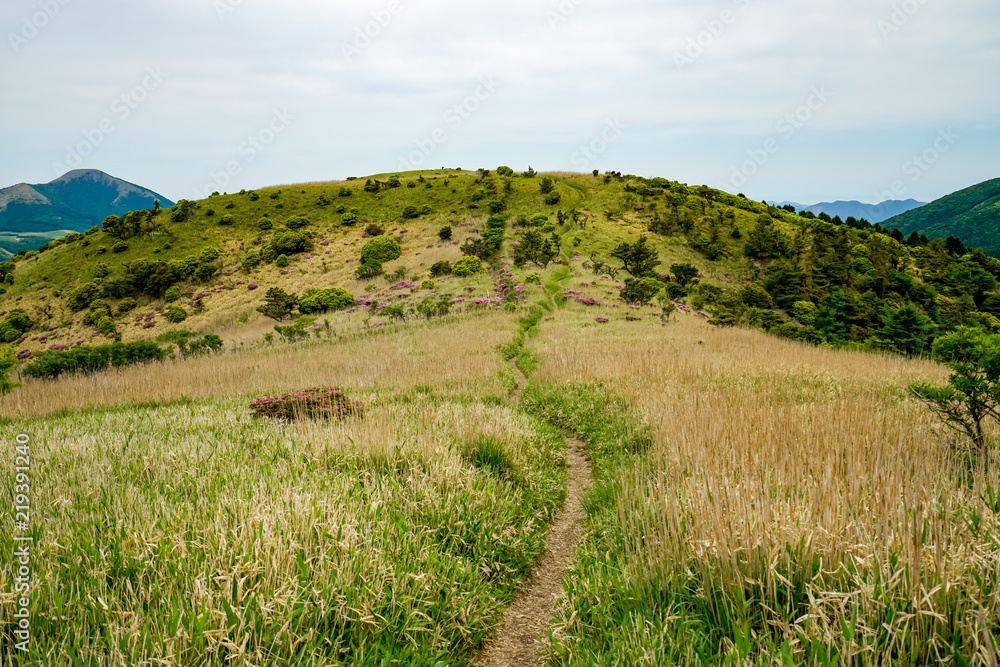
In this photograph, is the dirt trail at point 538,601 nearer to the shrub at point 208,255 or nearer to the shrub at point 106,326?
the shrub at point 106,326

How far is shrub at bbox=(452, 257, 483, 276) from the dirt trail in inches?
1216

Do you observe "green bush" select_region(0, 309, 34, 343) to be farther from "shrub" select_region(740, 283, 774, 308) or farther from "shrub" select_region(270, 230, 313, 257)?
"shrub" select_region(740, 283, 774, 308)

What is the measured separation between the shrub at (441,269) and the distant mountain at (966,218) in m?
129

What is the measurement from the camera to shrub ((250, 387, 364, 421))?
26.4ft

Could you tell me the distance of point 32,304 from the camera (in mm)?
45281

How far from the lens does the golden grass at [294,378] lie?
10.9 meters

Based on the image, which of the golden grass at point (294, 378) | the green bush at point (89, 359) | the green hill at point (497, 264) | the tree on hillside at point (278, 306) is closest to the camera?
the golden grass at point (294, 378)

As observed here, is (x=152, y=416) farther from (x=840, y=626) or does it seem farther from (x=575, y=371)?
(x=840, y=626)

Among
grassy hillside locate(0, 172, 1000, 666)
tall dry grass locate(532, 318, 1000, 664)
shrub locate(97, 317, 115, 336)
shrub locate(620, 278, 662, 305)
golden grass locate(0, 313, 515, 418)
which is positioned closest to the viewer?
tall dry grass locate(532, 318, 1000, 664)

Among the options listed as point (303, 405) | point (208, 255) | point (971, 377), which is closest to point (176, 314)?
point (208, 255)

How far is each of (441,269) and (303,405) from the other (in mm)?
30532

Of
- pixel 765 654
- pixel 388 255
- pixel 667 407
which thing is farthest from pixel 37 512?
pixel 388 255

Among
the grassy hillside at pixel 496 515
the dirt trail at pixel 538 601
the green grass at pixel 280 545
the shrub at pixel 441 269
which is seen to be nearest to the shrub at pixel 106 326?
the shrub at pixel 441 269

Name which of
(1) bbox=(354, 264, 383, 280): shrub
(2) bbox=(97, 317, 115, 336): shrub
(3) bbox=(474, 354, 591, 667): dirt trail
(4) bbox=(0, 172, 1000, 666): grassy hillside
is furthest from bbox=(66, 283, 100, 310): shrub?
(3) bbox=(474, 354, 591, 667): dirt trail
